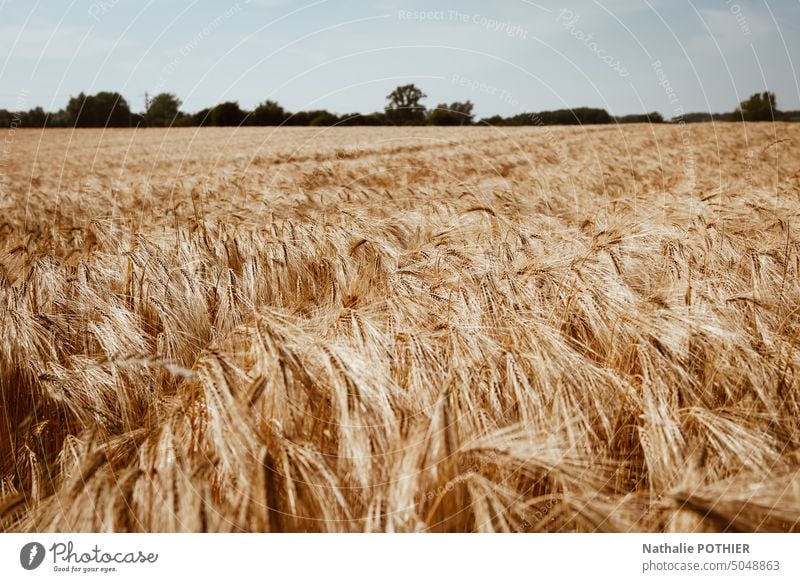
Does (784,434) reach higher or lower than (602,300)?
lower

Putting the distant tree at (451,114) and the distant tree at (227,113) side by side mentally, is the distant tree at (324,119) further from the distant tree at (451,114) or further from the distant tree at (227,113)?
the distant tree at (227,113)

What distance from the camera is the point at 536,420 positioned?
4.69 ft

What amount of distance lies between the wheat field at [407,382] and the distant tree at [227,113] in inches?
1191

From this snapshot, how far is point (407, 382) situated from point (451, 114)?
23121 millimetres

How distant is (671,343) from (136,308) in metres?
2.21

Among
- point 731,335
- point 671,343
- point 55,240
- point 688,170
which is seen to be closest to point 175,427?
point 671,343

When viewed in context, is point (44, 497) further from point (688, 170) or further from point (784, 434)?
point (688, 170)

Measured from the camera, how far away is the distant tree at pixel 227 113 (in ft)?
98.3

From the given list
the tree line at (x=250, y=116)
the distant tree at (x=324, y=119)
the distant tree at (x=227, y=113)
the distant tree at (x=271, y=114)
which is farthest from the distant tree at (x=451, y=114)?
the distant tree at (x=227, y=113)

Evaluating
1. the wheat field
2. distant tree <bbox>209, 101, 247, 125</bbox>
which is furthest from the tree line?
the wheat field

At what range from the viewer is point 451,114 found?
74.7 ft

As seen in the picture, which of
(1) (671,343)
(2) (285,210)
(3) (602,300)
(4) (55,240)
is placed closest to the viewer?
(1) (671,343)
